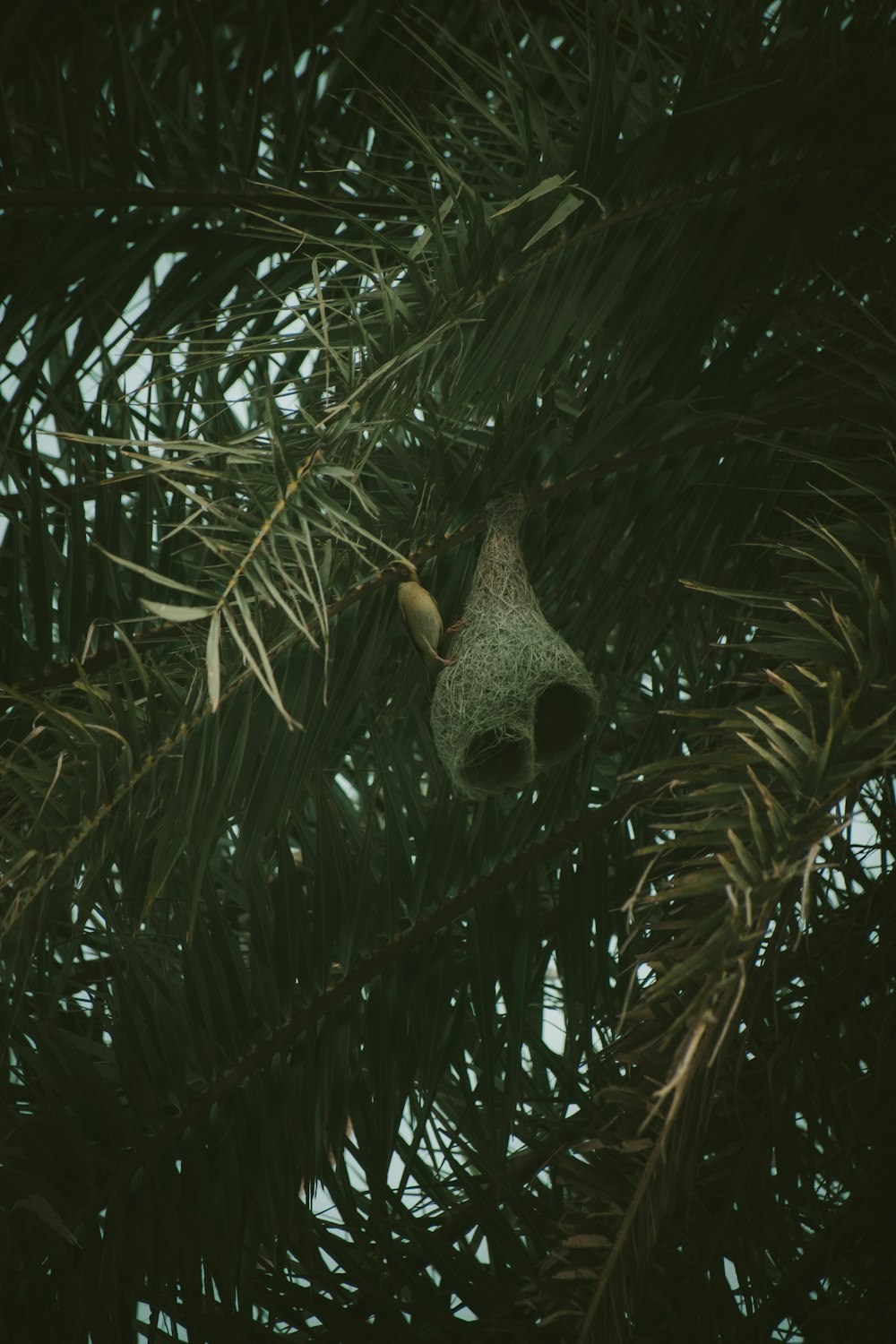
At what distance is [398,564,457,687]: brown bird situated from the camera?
6.55 ft

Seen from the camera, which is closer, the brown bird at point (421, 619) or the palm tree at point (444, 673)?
the palm tree at point (444, 673)

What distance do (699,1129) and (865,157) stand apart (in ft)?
5.29

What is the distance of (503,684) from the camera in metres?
2.08

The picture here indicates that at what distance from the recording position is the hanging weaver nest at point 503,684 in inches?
82.2

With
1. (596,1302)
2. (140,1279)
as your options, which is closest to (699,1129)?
(596,1302)

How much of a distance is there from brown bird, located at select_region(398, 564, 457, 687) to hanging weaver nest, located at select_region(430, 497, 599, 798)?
62 millimetres

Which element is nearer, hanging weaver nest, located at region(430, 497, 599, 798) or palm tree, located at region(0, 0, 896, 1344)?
palm tree, located at region(0, 0, 896, 1344)

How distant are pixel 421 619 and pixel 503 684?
0.17 meters

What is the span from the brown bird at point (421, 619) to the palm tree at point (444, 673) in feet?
0.39

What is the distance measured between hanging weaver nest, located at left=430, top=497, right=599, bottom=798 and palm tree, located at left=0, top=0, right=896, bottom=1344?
0.51 ft

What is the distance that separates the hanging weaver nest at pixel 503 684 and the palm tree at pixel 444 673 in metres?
0.15

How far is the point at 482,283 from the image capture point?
1901mm

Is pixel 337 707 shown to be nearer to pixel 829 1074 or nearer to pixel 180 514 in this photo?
pixel 180 514

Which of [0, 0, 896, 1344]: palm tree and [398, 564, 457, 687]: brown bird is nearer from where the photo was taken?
[0, 0, 896, 1344]: palm tree
